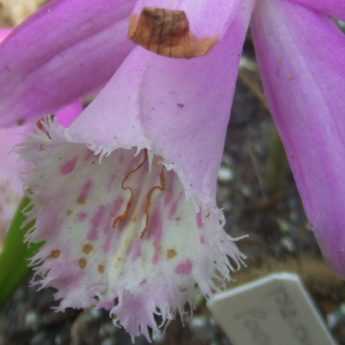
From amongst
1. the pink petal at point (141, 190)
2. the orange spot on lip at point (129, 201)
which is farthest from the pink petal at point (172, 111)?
the orange spot on lip at point (129, 201)

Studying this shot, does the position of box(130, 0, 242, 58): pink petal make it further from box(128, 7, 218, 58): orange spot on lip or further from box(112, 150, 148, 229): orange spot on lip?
box(112, 150, 148, 229): orange spot on lip

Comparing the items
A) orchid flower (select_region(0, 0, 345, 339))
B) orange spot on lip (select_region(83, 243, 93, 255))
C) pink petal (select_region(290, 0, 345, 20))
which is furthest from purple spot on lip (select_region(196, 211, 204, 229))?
pink petal (select_region(290, 0, 345, 20))

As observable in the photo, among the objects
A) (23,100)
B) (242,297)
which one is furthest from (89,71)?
(242,297)

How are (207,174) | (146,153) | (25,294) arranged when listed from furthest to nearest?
(25,294) → (146,153) → (207,174)

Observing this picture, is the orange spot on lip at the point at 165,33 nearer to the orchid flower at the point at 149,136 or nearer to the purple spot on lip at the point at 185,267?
the orchid flower at the point at 149,136

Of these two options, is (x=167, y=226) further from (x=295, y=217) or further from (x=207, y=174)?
(x=295, y=217)

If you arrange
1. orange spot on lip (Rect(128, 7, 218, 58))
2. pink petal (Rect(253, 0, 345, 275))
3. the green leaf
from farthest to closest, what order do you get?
the green leaf, pink petal (Rect(253, 0, 345, 275)), orange spot on lip (Rect(128, 7, 218, 58))

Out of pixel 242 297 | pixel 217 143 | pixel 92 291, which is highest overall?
pixel 217 143
